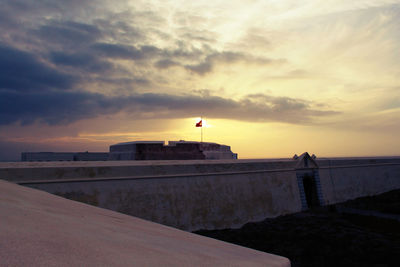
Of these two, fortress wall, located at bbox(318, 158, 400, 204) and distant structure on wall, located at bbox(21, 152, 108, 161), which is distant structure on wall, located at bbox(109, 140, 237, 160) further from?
fortress wall, located at bbox(318, 158, 400, 204)

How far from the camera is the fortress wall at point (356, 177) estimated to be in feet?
49.2

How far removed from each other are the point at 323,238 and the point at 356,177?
10.2 m

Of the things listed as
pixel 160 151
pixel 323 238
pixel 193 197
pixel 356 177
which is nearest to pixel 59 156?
pixel 160 151

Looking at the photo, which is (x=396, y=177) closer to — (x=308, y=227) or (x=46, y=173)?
(x=308, y=227)

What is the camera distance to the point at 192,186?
9.50 meters

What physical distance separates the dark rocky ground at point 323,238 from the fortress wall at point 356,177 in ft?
10.0

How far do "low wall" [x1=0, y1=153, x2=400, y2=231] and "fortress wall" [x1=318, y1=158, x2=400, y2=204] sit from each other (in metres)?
0.11

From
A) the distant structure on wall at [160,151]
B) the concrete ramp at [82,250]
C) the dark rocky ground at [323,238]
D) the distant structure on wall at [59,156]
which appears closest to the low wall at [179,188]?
the dark rocky ground at [323,238]

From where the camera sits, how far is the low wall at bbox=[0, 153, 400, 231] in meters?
→ 7.48

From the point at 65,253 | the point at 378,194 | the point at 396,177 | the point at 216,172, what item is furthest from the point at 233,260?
the point at 396,177

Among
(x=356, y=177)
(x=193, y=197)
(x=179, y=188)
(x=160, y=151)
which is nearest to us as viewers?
(x=179, y=188)

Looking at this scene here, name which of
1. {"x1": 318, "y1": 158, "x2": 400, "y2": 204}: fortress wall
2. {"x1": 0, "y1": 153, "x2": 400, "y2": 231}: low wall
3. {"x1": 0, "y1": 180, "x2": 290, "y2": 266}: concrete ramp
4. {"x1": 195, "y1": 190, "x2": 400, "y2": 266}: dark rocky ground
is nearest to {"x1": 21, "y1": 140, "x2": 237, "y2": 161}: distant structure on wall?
{"x1": 0, "y1": 153, "x2": 400, "y2": 231}: low wall

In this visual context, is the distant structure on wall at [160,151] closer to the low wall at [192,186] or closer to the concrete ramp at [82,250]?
the low wall at [192,186]

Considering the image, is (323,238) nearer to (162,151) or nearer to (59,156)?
(162,151)
